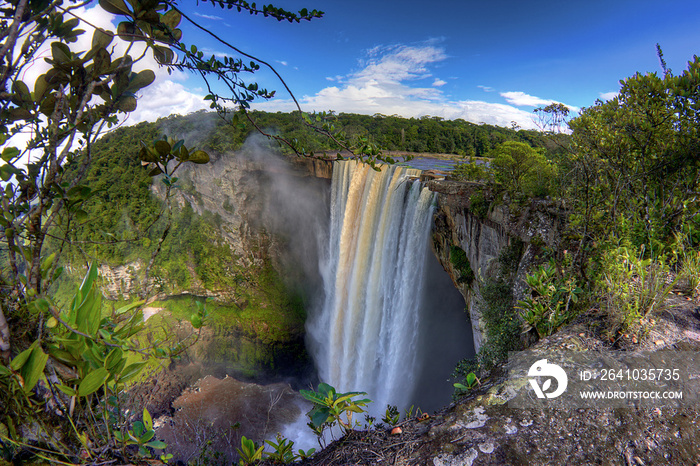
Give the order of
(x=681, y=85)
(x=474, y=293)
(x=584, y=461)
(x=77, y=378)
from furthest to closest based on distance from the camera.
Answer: (x=474, y=293), (x=681, y=85), (x=584, y=461), (x=77, y=378)

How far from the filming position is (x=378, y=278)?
34.0 ft

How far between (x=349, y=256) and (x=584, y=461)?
36.6ft

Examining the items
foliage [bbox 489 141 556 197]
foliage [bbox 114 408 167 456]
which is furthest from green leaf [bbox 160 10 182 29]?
foliage [bbox 489 141 556 197]

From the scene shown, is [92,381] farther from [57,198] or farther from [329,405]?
[329,405]

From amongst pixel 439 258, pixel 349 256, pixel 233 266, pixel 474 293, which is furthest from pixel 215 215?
pixel 474 293

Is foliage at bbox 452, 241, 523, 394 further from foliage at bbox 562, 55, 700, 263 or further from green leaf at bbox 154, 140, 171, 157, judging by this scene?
green leaf at bbox 154, 140, 171, 157

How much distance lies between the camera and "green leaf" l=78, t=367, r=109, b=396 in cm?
95

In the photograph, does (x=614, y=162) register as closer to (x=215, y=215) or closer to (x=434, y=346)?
(x=434, y=346)

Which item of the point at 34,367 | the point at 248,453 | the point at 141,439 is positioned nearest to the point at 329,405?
the point at 248,453

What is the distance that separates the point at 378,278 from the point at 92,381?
9617mm

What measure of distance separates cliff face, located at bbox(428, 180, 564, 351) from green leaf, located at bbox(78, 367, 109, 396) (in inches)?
204

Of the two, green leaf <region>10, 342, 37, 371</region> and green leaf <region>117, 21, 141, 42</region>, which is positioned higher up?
green leaf <region>117, 21, 141, 42</region>

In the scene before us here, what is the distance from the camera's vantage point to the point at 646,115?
3523mm

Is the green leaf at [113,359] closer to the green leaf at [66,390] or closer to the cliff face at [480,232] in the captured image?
the green leaf at [66,390]
